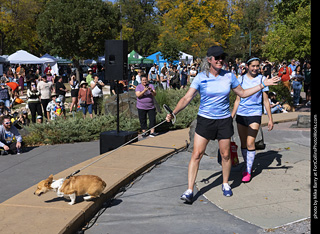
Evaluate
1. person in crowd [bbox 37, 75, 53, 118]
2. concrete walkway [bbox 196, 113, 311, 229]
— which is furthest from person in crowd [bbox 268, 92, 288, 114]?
person in crowd [bbox 37, 75, 53, 118]

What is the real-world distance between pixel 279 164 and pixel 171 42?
78.6 ft

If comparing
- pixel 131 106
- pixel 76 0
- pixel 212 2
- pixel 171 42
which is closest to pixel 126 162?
pixel 131 106

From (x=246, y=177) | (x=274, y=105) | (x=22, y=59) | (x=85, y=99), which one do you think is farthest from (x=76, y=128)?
(x=22, y=59)

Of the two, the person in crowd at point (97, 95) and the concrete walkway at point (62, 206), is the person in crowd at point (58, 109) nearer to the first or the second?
the person in crowd at point (97, 95)

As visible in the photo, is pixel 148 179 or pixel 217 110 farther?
pixel 148 179

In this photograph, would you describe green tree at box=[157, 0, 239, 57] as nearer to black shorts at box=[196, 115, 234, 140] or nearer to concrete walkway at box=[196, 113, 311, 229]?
concrete walkway at box=[196, 113, 311, 229]

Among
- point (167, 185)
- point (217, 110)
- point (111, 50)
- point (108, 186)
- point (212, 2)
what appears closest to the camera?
point (217, 110)

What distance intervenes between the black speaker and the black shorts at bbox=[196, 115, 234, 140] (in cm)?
368

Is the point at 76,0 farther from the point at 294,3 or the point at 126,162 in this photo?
the point at 126,162

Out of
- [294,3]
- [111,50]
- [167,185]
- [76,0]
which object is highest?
[76,0]

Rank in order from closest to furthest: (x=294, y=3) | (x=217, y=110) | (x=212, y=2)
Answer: (x=217, y=110)
(x=294, y=3)
(x=212, y=2)

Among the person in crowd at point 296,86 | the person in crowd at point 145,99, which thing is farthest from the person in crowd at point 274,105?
the person in crowd at point 145,99

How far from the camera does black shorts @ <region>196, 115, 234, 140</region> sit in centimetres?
522

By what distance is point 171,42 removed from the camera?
30.3 m
